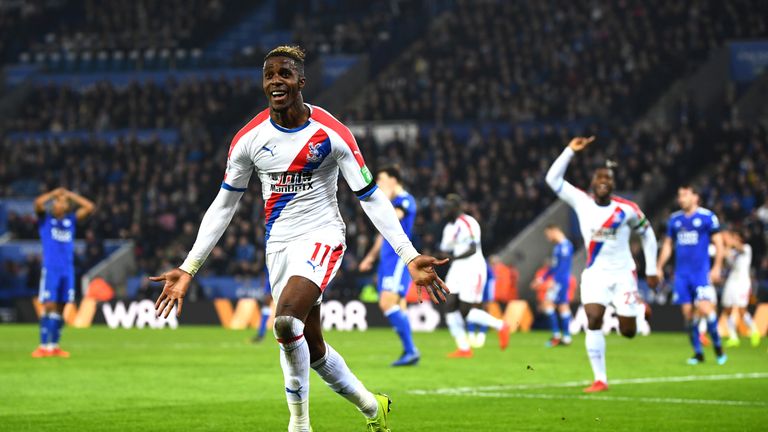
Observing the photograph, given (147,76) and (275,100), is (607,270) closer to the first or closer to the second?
(275,100)

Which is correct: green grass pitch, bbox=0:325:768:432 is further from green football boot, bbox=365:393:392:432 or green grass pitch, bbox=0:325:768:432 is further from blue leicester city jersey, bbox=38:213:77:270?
blue leicester city jersey, bbox=38:213:77:270

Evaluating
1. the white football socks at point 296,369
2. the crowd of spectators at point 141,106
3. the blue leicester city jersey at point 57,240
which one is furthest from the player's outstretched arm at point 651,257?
the crowd of spectators at point 141,106

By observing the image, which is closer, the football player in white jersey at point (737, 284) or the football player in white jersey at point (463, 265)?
the football player in white jersey at point (463, 265)

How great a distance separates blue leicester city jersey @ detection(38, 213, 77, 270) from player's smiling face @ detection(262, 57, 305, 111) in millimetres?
11919

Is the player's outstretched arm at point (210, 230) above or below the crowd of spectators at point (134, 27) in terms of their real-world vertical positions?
below

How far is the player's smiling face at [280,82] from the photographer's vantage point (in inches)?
326

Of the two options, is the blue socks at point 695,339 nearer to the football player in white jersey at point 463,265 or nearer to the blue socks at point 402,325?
the football player in white jersey at point 463,265

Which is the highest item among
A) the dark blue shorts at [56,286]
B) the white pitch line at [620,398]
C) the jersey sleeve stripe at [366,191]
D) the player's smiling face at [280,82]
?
the player's smiling face at [280,82]

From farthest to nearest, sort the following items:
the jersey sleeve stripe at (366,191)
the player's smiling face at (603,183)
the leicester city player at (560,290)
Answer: the leicester city player at (560,290) < the player's smiling face at (603,183) < the jersey sleeve stripe at (366,191)

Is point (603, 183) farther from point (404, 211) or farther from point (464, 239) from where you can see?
point (464, 239)

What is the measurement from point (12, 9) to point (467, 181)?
23.4 metres

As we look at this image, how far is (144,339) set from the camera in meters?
25.5

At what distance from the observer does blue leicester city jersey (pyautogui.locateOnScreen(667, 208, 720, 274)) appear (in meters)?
18.6

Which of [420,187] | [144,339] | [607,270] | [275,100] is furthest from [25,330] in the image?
[275,100]
